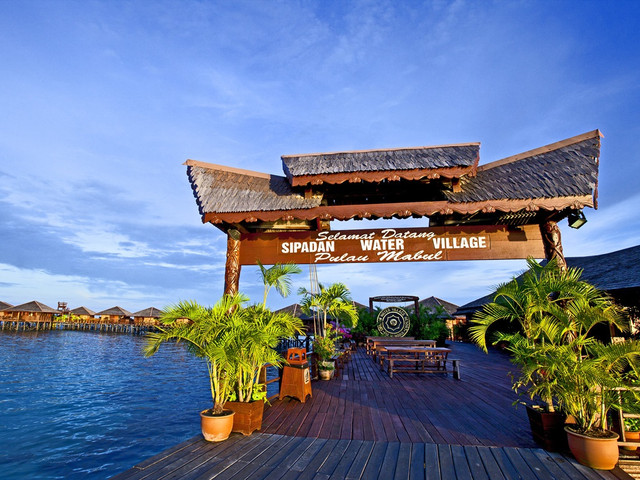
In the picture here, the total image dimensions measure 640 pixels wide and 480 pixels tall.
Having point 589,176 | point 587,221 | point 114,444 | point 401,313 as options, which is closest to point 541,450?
point 587,221

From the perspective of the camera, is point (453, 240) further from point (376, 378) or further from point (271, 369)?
Result: point (271, 369)

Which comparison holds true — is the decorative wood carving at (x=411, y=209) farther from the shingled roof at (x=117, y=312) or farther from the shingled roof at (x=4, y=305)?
the shingled roof at (x=4, y=305)

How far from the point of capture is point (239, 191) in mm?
7434

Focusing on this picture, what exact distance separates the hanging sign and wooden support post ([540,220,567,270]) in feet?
0.35

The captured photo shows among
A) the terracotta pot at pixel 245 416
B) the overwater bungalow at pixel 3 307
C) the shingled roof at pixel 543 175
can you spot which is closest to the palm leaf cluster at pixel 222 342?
the terracotta pot at pixel 245 416

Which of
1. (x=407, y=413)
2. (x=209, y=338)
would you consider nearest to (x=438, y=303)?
(x=407, y=413)

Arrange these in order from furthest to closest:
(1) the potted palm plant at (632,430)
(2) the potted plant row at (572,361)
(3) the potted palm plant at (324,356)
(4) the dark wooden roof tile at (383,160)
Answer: (3) the potted palm plant at (324,356), (4) the dark wooden roof tile at (383,160), (1) the potted palm plant at (632,430), (2) the potted plant row at (572,361)

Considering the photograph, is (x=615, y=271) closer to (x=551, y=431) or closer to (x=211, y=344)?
(x=551, y=431)

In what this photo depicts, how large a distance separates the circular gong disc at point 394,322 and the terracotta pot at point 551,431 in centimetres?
1200

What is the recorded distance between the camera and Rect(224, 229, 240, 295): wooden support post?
6.88 meters

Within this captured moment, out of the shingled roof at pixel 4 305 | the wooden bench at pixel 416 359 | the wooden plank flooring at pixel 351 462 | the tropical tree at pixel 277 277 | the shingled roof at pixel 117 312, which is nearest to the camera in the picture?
the wooden plank flooring at pixel 351 462

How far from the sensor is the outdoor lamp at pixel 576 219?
642 centimetres

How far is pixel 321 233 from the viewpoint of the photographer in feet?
23.6

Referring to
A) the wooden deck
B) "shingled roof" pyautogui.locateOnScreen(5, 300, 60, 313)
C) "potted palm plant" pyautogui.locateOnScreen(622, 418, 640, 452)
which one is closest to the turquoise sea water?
the wooden deck
